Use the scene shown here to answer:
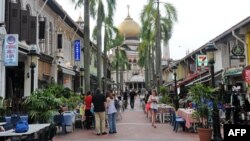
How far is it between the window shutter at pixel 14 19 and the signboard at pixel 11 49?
5.01 feet

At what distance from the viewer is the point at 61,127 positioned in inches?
650

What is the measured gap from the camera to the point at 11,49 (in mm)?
17250

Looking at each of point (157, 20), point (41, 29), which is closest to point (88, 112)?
point (41, 29)

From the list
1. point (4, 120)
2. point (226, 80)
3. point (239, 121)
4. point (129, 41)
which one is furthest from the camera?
point (129, 41)

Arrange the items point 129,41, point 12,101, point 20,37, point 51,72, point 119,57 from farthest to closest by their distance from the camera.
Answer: point 129,41 → point 119,57 → point 51,72 → point 20,37 → point 12,101

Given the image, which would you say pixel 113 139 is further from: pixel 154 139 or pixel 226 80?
pixel 226 80

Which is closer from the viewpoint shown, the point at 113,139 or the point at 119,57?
the point at 113,139

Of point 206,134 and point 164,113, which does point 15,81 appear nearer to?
point 164,113

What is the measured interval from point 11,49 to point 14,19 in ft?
7.45

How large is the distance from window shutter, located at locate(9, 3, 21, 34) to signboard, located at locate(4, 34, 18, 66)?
1.53m

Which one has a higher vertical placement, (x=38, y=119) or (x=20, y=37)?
(x=20, y=37)

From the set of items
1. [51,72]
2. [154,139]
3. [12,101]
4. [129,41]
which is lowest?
[154,139]

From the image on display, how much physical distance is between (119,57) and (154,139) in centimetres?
5437

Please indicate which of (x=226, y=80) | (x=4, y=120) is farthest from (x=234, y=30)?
(x=4, y=120)
